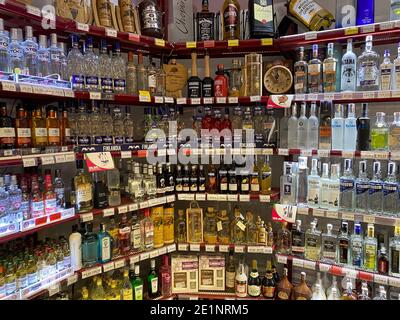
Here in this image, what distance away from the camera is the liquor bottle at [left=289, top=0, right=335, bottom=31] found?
245 centimetres

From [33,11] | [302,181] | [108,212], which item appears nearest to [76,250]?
[108,212]

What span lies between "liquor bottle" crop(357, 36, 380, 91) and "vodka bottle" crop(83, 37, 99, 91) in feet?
6.53

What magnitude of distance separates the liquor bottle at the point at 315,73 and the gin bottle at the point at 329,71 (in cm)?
4

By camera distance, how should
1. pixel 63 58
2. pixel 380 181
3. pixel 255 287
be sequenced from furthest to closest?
pixel 255 287 → pixel 380 181 → pixel 63 58

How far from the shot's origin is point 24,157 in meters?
1.81

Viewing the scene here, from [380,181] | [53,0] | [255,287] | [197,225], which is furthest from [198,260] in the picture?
[53,0]

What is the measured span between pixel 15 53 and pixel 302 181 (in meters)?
2.29

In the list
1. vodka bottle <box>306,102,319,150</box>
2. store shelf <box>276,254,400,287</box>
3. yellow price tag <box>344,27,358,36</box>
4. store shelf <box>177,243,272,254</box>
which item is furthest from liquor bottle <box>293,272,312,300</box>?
yellow price tag <box>344,27,358,36</box>

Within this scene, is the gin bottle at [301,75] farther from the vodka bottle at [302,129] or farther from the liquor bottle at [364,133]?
the liquor bottle at [364,133]

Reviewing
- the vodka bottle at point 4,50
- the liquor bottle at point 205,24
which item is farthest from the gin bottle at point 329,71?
the vodka bottle at point 4,50

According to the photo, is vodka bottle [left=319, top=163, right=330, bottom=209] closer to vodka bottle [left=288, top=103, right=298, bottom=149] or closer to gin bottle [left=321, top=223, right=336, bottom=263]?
gin bottle [left=321, top=223, right=336, bottom=263]

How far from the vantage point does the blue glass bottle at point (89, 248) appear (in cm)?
223

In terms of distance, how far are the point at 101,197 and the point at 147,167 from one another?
0.47 metres
